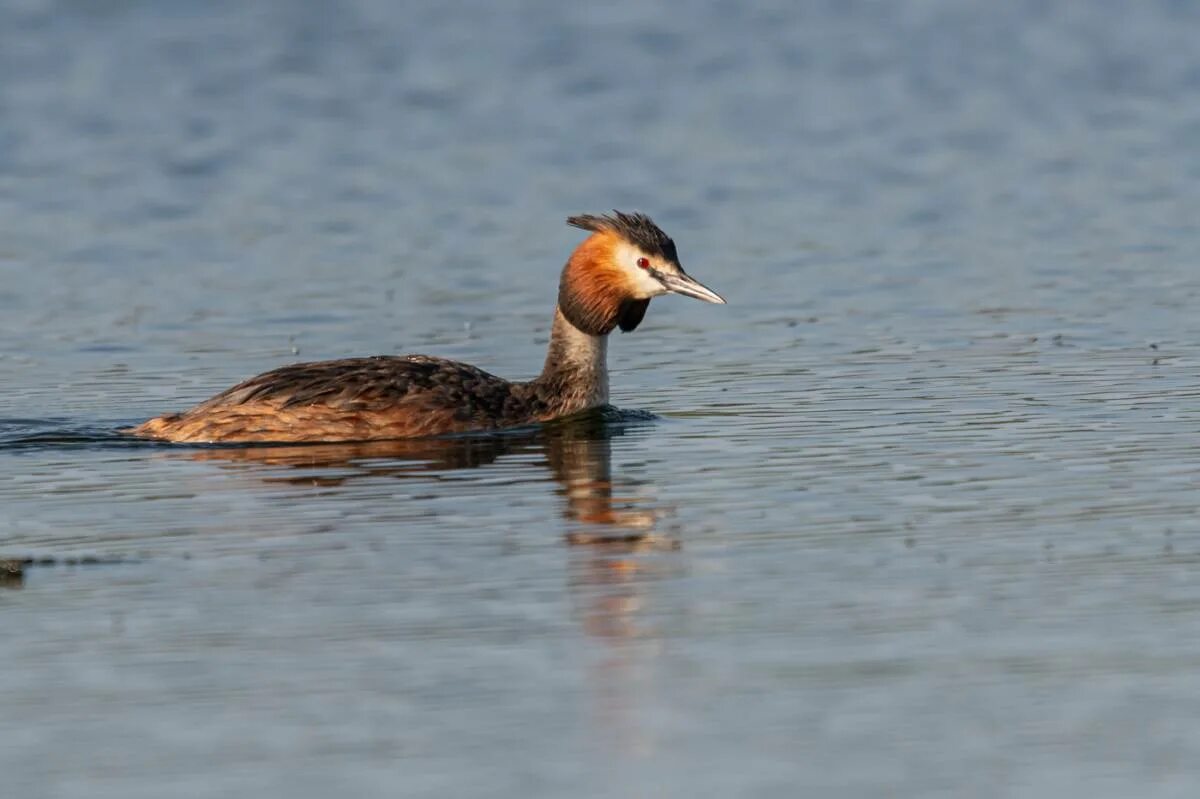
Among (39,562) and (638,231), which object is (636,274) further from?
(39,562)

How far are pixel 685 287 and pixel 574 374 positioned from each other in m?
1.00

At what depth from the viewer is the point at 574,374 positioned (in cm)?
1752

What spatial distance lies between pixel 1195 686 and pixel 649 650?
2061 mm

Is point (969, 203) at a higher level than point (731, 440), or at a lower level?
higher

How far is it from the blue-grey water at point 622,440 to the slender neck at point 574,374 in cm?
32

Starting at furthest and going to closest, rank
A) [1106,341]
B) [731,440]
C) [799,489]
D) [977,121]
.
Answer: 1. [977,121]
2. [1106,341]
3. [731,440]
4. [799,489]

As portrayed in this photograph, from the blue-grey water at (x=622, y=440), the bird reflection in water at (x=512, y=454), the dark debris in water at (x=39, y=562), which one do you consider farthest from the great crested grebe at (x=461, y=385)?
the dark debris in water at (x=39, y=562)

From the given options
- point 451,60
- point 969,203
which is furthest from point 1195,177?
point 451,60

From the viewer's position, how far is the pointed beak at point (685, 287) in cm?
1700

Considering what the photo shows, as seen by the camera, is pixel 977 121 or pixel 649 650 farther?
pixel 977 121

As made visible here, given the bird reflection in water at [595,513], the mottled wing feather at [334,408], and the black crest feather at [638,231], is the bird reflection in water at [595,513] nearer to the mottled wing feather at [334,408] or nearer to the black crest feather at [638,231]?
the mottled wing feather at [334,408]

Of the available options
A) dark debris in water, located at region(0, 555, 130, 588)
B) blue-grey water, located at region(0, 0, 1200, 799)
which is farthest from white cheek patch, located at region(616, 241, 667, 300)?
dark debris in water, located at region(0, 555, 130, 588)

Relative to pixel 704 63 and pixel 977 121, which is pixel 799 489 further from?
pixel 704 63

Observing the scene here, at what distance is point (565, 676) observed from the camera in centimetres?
1009
